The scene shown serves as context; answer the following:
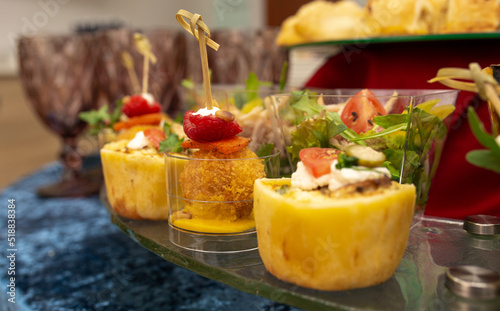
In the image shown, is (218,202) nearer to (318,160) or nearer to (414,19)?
(318,160)

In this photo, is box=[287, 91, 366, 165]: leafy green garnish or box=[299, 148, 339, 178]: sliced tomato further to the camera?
box=[287, 91, 366, 165]: leafy green garnish

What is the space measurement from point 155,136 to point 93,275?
14.0 inches

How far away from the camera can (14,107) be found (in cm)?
366

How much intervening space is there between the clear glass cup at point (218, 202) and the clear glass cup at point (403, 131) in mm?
94

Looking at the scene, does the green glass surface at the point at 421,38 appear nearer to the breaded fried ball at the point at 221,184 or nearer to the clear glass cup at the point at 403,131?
the clear glass cup at the point at 403,131

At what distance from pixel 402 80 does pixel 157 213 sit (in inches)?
23.2

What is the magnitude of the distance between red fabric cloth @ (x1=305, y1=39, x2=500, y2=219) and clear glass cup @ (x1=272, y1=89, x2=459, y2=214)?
2.7 inches

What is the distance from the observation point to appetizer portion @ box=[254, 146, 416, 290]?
0.51 metres

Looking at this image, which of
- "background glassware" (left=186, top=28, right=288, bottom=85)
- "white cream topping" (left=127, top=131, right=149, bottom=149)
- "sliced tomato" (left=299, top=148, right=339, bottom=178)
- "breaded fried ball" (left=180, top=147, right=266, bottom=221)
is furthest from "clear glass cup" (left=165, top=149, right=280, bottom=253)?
"background glassware" (left=186, top=28, right=288, bottom=85)

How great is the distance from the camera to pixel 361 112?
0.73 m

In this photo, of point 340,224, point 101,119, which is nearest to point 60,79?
point 101,119

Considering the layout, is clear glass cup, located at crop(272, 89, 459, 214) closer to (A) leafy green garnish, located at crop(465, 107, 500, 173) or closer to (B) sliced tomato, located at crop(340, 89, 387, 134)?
(B) sliced tomato, located at crop(340, 89, 387, 134)

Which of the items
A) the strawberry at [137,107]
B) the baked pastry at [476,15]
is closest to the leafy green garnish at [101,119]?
the strawberry at [137,107]

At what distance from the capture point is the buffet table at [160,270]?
0.51 m
